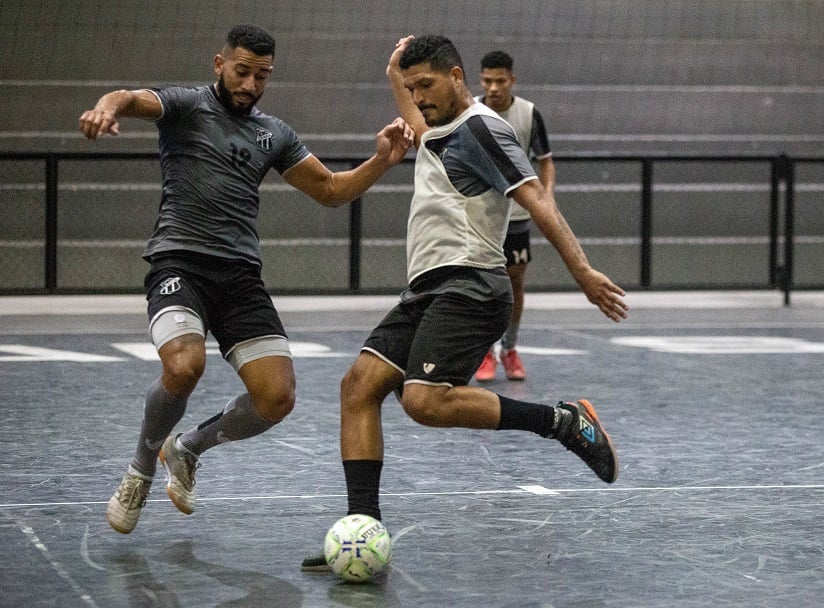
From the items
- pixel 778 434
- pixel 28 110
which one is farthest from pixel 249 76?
pixel 28 110

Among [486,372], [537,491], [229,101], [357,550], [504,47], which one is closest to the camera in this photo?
[357,550]

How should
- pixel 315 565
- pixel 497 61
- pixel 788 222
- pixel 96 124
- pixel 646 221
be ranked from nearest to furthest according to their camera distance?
pixel 315 565, pixel 96 124, pixel 497 61, pixel 788 222, pixel 646 221

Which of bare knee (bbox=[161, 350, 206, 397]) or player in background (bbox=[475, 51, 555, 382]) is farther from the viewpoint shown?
player in background (bbox=[475, 51, 555, 382])

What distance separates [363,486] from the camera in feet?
18.1

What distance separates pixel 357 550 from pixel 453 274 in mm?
1173

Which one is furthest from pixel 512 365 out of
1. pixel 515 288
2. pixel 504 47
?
pixel 504 47

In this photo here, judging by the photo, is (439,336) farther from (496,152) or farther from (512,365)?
(512,365)

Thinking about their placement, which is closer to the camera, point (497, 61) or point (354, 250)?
point (497, 61)

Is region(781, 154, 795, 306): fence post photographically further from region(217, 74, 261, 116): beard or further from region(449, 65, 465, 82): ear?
region(449, 65, 465, 82): ear

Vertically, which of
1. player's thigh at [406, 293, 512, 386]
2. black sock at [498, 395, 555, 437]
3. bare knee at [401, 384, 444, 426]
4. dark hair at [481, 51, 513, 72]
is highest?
dark hair at [481, 51, 513, 72]

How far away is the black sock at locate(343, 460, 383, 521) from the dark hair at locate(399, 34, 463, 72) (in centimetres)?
142

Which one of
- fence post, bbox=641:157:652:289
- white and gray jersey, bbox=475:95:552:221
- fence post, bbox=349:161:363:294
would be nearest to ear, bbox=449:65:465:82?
white and gray jersey, bbox=475:95:552:221

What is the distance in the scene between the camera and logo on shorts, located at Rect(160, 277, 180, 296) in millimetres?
6070

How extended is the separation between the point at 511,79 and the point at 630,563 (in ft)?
18.0
